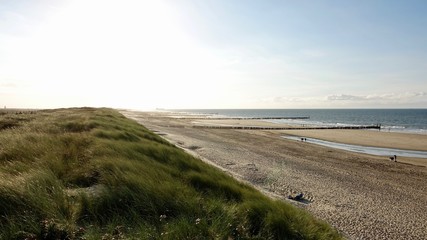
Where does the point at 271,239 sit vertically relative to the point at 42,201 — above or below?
below

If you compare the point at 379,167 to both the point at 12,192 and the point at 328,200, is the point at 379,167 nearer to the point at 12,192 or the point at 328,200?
the point at 328,200

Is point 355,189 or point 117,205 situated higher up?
point 117,205

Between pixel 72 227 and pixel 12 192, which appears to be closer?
pixel 72 227

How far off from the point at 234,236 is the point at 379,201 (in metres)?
10.2

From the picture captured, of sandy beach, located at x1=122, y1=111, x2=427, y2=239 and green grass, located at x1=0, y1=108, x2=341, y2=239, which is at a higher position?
green grass, located at x1=0, y1=108, x2=341, y2=239

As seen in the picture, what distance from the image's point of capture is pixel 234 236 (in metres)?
5.16

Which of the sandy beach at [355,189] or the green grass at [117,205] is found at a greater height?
the green grass at [117,205]

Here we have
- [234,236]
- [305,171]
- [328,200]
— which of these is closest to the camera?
[234,236]

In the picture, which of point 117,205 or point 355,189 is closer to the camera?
point 117,205

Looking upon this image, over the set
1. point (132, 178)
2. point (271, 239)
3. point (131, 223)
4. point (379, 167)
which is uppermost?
point (132, 178)

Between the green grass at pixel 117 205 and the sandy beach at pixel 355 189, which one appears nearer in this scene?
the green grass at pixel 117 205

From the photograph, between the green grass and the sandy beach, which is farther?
the sandy beach

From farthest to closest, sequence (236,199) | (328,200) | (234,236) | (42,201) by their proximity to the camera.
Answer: (328,200) < (236,199) < (234,236) < (42,201)

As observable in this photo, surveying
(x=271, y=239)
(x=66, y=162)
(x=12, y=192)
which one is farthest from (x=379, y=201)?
(x=12, y=192)
